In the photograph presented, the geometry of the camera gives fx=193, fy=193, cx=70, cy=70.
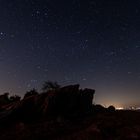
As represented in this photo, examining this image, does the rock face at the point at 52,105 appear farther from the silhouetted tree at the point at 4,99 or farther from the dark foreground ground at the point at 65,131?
the silhouetted tree at the point at 4,99

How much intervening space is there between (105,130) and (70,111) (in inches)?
469

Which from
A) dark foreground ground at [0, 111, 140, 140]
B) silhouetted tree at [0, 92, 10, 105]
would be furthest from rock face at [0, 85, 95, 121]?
silhouetted tree at [0, 92, 10, 105]

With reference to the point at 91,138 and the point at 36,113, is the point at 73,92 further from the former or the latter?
the point at 91,138

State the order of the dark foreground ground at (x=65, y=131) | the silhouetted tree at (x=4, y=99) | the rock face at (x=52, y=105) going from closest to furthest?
the dark foreground ground at (x=65, y=131) < the rock face at (x=52, y=105) < the silhouetted tree at (x=4, y=99)

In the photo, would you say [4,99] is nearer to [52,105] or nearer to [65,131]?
[52,105]

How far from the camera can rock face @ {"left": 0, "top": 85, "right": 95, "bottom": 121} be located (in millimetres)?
28819

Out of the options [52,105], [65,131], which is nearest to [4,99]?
[52,105]

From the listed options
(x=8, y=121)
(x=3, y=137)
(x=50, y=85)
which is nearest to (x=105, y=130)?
(x=3, y=137)

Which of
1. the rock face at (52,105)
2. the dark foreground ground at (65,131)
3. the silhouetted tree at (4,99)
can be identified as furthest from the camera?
the silhouetted tree at (4,99)

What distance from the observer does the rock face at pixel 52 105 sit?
28.8 metres

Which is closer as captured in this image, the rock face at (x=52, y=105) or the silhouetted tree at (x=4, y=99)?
the rock face at (x=52, y=105)

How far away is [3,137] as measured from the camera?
21219mm

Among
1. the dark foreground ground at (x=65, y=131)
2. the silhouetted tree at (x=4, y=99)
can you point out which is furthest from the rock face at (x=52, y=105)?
the silhouetted tree at (x=4, y=99)

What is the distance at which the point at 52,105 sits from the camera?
30.5 m
